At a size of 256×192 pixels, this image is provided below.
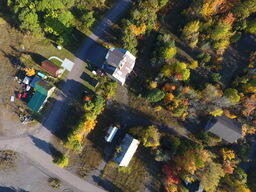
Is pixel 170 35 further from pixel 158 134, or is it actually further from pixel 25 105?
pixel 25 105

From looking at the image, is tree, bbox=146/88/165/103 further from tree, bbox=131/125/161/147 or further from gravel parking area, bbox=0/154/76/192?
gravel parking area, bbox=0/154/76/192

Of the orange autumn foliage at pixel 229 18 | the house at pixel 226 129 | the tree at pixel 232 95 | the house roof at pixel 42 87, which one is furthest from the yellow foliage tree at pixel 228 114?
the house roof at pixel 42 87

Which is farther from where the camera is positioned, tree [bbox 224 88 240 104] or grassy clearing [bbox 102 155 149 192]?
grassy clearing [bbox 102 155 149 192]

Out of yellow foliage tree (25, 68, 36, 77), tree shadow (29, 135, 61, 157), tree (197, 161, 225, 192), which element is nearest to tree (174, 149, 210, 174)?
tree (197, 161, 225, 192)

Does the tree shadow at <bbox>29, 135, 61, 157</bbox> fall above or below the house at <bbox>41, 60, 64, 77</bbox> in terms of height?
below

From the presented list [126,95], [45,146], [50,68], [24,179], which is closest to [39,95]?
[50,68]

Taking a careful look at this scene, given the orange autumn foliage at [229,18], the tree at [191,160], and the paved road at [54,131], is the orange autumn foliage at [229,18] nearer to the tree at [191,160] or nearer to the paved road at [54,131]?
the paved road at [54,131]
